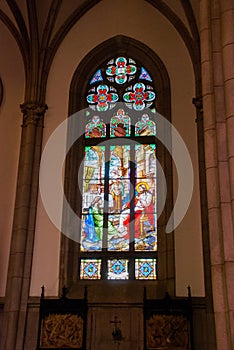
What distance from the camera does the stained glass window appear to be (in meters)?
10.4

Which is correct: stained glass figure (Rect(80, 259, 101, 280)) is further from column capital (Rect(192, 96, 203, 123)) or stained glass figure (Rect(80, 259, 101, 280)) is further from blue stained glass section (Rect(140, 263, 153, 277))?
column capital (Rect(192, 96, 203, 123))

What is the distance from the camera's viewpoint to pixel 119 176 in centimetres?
1117

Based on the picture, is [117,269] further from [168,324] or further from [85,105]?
[85,105]


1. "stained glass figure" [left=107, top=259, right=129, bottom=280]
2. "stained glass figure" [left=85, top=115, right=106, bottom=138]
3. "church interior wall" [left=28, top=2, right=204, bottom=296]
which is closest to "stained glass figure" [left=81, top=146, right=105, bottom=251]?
"stained glass figure" [left=85, top=115, right=106, bottom=138]

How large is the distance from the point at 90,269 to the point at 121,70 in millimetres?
5057

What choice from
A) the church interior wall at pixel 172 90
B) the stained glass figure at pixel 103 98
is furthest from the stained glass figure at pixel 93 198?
the stained glass figure at pixel 103 98

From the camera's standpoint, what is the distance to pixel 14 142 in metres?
11.4

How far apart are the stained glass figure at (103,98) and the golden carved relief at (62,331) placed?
5.10m

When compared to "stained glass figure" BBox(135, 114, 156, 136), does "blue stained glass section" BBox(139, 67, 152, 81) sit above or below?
above

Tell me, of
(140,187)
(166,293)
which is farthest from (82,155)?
(166,293)

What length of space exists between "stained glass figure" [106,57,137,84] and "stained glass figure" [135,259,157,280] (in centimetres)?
456

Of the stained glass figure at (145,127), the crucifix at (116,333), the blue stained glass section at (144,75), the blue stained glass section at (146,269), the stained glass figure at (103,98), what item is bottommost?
the crucifix at (116,333)

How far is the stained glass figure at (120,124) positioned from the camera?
458 inches

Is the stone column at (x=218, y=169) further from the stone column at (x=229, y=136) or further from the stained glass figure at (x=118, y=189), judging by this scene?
the stained glass figure at (x=118, y=189)
